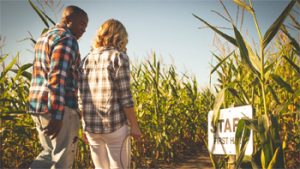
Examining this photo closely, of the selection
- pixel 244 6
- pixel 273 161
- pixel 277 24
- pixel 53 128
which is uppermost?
pixel 244 6

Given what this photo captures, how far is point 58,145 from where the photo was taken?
5.79 feet

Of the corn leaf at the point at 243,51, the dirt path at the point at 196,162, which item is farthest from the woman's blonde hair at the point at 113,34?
the dirt path at the point at 196,162

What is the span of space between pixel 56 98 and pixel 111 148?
0.45 meters

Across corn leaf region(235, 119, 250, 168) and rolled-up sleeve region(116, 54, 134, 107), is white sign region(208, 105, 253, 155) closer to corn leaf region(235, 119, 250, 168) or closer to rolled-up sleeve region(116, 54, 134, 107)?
corn leaf region(235, 119, 250, 168)

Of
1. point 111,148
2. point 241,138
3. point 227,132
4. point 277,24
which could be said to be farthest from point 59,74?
point 277,24

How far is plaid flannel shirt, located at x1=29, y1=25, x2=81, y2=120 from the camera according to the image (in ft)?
5.65

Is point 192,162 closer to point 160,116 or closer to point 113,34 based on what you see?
point 160,116

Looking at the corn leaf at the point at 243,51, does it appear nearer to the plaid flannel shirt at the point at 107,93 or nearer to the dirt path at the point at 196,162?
the plaid flannel shirt at the point at 107,93

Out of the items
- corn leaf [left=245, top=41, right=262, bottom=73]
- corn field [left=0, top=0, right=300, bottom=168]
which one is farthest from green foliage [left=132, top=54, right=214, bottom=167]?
corn leaf [left=245, top=41, right=262, bottom=73]

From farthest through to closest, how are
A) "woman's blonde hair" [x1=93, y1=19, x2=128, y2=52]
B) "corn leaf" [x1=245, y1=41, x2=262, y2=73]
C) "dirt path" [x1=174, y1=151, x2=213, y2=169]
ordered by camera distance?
"dirt path" [x1=174, y1=151, x2=213, y2=169] → "woman's blonde hair" [x1=93, y1=19, x2=128, y2=52] → "corn leaf" [x1=245, y1=41, x2=262, y2=73]

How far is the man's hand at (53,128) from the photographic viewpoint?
1709 mm

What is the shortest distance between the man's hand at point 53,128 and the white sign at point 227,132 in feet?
2.73

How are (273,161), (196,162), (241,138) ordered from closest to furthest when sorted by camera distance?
(273,161) → (241,138) → (196,162)

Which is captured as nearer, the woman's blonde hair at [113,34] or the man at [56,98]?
the man at [56,98]
